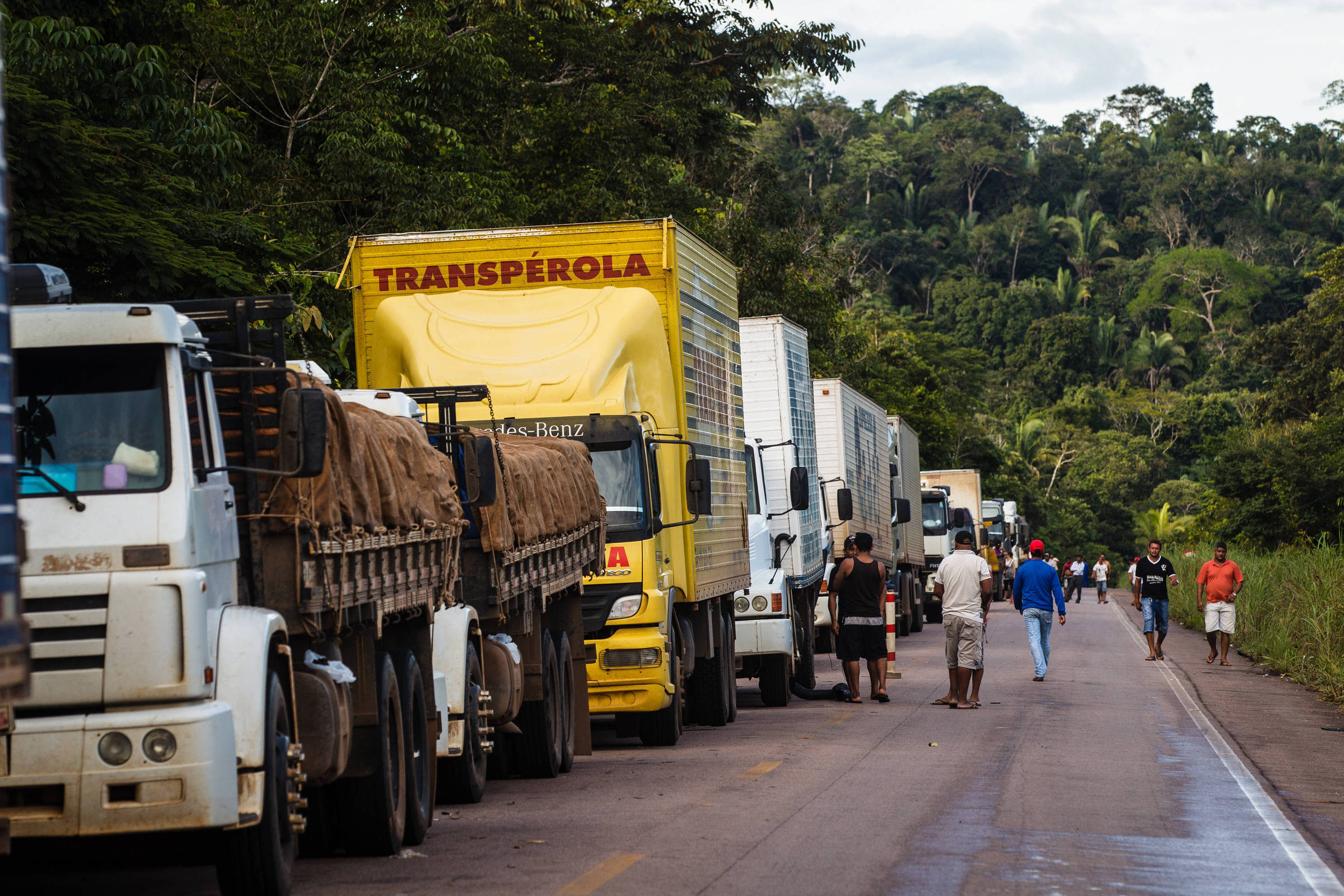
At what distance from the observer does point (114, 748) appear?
20.6 ft

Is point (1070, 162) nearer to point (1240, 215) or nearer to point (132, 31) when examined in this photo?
point (1240, 215)

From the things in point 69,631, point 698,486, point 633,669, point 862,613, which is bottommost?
point 633,669

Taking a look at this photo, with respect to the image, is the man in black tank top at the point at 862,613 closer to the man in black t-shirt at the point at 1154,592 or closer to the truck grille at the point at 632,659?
the truck grille at the point at 632,659

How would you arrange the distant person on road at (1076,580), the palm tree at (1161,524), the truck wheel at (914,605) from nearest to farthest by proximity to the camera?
the truck wheel at (914,605) < the distant person on road at (1076,580) < the palm tree at (1161,524)

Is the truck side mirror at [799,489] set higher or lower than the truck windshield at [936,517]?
lower

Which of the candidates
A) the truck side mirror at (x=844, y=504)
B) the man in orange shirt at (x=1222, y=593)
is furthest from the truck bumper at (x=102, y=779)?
the man in orange shirt at (x=1222, y=593)

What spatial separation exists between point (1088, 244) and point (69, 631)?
133 m

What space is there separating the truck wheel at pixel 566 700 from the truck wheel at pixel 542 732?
223 millimetres

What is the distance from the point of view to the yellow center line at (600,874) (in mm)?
7702

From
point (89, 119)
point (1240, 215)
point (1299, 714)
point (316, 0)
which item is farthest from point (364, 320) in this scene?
point (1240, 215)

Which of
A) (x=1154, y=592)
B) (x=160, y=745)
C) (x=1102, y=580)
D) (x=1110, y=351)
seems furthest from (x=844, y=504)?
(x=1110, y=351)

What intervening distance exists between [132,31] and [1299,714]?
15.1m

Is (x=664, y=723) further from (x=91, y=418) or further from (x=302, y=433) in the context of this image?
(x=91, y=418)

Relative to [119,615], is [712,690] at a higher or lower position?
lower
